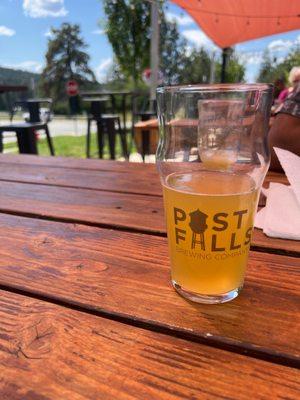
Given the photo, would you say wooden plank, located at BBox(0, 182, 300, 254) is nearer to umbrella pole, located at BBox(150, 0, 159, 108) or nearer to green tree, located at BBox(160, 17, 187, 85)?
umbrella pole, located at BBox(150, 0, 159, 108)

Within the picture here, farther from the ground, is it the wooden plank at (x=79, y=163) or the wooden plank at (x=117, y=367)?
the wooden plank at (x=117, y=367)

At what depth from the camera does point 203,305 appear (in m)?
0.35

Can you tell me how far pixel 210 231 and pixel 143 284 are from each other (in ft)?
0.38

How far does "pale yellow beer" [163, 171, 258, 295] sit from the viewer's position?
330 millimetres

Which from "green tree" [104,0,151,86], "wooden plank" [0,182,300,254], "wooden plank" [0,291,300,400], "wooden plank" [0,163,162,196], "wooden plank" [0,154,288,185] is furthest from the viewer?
"green tree" [104,0,151,86]

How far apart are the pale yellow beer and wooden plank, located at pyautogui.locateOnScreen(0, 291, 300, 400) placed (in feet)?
0.23

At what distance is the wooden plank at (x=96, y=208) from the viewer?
0.55m

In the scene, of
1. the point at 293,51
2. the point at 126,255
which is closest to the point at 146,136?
the point at 126,255

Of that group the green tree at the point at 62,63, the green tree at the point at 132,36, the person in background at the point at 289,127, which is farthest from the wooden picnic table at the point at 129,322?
the green tree at the point at 62,63

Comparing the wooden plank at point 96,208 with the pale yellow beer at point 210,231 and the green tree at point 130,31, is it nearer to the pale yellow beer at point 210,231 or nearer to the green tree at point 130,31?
the pale yellow beer at point 210,231

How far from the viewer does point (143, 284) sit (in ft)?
1.30

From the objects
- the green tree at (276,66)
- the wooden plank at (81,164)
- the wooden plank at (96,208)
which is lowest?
the wooden plank at (81,164)

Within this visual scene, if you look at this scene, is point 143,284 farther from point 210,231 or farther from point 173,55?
point 173,55

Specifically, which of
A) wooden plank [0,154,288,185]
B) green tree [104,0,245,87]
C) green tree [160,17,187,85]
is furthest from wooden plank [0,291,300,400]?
green tree [160,17,187,85]
